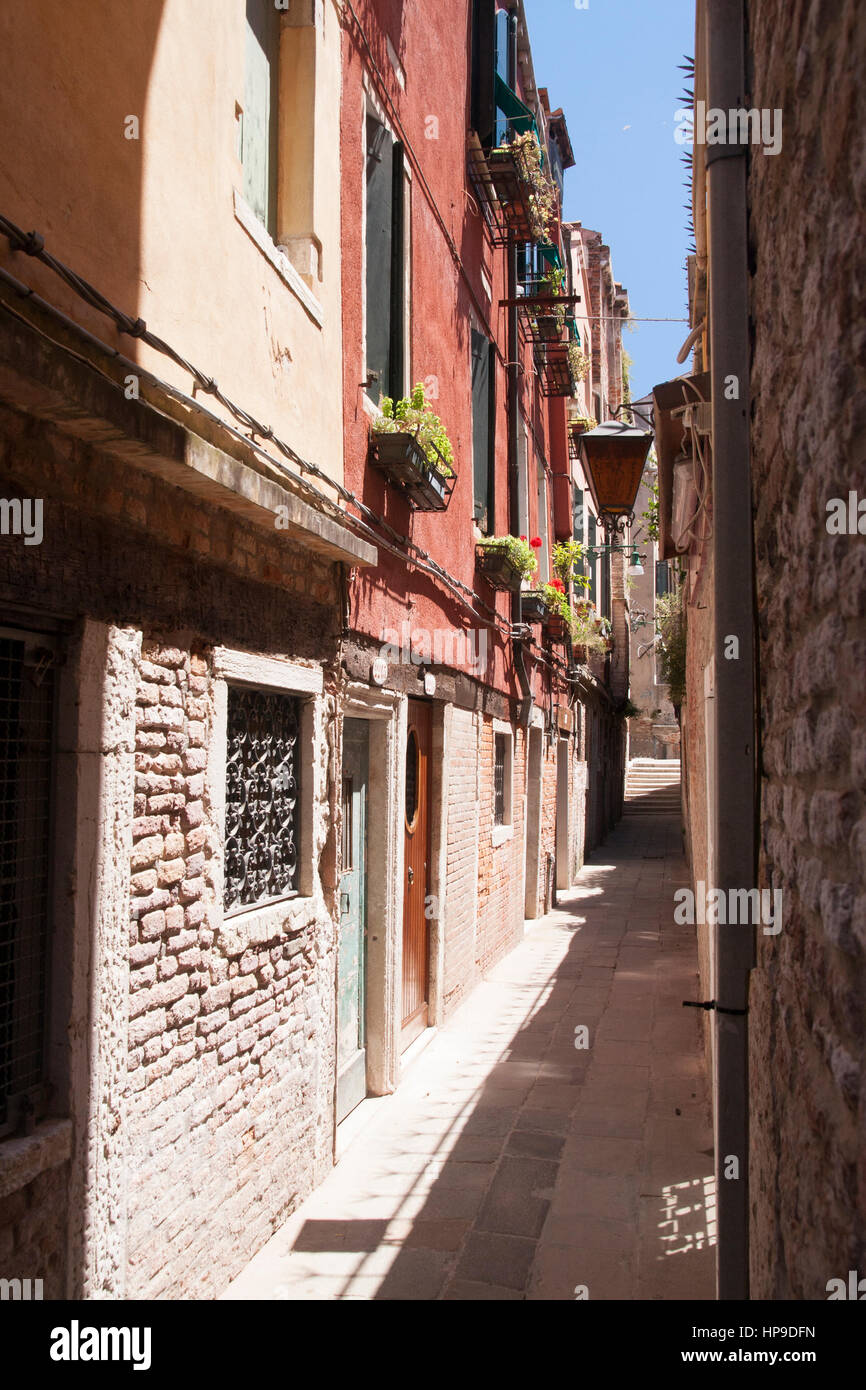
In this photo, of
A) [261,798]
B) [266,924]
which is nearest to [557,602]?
[261,798]

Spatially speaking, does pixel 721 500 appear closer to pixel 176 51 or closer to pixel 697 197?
pixel 176 51

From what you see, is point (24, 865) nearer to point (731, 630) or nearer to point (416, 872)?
point (731, 630)

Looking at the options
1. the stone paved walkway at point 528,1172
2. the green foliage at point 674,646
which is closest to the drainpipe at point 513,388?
the stone paved walkway at point 528,1172

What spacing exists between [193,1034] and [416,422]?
3.70 meters

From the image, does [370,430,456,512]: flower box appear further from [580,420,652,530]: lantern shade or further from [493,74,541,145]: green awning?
[493,74,541,145]: green awning

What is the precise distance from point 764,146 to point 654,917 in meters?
11.6

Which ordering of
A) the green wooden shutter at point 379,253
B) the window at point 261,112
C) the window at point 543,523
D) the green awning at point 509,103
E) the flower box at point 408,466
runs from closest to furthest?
1. the window at point 261,112
2. the flower box at point 408,466
3. the green wooden shutter at point 379,253
4. the green awning at point 509,103
5. the window at point 543,523

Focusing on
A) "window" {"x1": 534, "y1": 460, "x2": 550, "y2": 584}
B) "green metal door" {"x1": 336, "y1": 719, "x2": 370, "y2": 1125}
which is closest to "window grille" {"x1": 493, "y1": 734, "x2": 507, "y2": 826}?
"window" {"x1": 534, "y1": 460, "x2": 550, "y2": 584}

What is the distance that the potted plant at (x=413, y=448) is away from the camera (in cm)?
593

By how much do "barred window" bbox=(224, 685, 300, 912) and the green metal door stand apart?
1.04 meters

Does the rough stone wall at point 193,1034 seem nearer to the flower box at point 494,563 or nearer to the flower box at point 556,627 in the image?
the flower box at point 494,563

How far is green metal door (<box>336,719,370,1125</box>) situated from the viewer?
5.94m

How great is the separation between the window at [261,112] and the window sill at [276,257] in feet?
0.50
